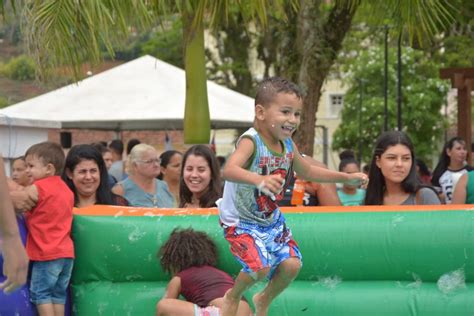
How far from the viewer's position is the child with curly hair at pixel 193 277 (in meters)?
6.37

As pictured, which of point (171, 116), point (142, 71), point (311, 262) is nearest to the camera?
point (311, 262)

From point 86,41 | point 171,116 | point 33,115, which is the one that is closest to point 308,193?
point 86,41

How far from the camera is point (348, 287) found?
22.8 ft

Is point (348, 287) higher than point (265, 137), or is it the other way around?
point (265, 137)

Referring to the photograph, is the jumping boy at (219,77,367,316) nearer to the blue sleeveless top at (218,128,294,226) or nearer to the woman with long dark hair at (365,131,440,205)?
the blue sleeveless top at (218,128,294,226)

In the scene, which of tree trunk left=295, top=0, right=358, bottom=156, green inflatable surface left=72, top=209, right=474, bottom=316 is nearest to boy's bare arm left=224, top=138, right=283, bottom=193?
green inflatable surface left=72, top=209, right=474, bottom=316

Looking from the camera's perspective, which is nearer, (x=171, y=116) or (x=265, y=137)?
(x=265, y=137)

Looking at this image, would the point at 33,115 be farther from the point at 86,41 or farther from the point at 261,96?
the point at 261,96

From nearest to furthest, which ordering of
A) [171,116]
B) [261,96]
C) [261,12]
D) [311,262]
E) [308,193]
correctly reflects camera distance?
1. [261,96]
2. [311,262]
3. [308,193]
4. [261,12]
5. [171,116]

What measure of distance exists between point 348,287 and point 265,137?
2.00m

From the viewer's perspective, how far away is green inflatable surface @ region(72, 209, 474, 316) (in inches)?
270

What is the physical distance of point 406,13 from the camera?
9.55 meters

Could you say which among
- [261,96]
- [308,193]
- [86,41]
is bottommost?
[308,193]

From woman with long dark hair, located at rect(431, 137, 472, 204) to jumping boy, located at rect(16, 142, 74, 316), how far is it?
4479 mm
